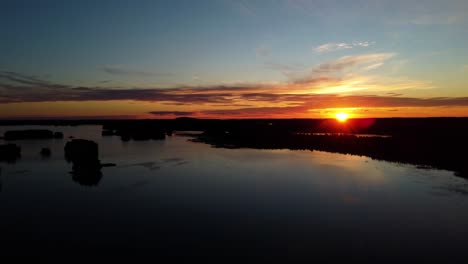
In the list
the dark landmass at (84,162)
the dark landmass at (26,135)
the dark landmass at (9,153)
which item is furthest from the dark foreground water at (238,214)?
the dark landmass at (26,135)

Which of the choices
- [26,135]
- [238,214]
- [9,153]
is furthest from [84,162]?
[26,135]

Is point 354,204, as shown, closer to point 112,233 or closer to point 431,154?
point 112,233

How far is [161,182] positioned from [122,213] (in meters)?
9.68

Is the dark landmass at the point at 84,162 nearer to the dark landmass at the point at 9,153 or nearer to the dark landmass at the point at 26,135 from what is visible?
the dark landmass at the point at 9,153

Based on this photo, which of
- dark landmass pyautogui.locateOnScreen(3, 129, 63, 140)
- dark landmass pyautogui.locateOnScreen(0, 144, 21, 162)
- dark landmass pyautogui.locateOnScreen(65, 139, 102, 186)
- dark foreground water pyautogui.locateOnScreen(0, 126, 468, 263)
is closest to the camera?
dark foreground water pyautogui.locateOnScreen(0, 126, 468, 263)

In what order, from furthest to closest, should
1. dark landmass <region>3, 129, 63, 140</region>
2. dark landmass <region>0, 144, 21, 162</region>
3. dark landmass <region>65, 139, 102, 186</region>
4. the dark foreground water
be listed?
1. dark landmass <region>3, 129, 63, 140</region>
2. dark landmass <region>0, 144, 21, 162</region>
3. dark landmass <region>65, 139, 102, 186</region>
4. the dark foreground water

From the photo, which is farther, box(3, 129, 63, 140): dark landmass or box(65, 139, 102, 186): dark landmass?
box(3, 129, 63, 140): dark landmass

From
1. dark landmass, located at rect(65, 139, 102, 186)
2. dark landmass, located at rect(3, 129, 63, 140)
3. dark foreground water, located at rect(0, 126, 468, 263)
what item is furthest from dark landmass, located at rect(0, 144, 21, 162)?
dark landmass, located at rect(3, 129, 63, 140)

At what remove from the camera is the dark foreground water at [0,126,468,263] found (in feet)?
46.5

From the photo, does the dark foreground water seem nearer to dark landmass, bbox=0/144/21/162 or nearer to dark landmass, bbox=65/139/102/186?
dark landmass, bbox=65/139/102/186

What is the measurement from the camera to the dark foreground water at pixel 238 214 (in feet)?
46.5

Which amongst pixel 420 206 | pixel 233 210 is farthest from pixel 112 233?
pixel 420 206

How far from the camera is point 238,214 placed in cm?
1934

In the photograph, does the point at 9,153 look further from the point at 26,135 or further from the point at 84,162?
A: the point at 26,135
